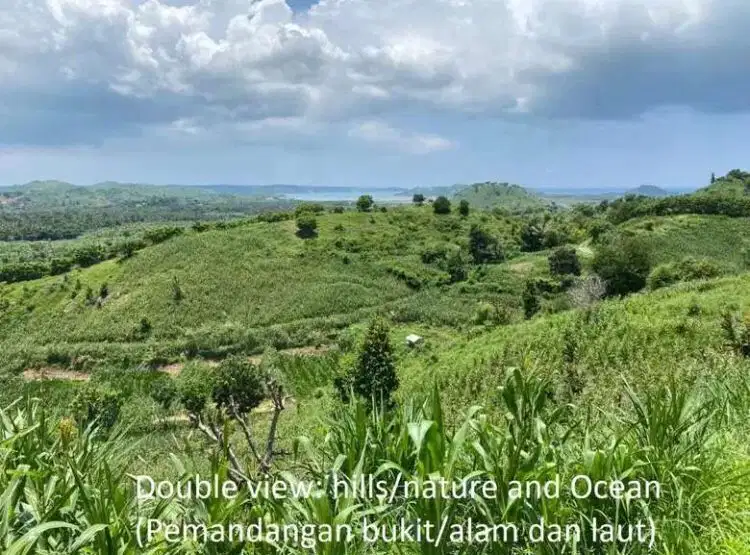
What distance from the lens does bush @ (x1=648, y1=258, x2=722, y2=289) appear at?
3916 cm

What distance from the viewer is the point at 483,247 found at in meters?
71.2

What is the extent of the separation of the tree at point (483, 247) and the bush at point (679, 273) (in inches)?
1150

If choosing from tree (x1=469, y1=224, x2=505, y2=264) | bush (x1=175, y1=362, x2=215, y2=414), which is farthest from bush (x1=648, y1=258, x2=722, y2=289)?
bush (x1=175, y1=362, x2=215, y2=414)

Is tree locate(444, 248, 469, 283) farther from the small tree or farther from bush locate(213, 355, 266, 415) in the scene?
bush locate(213, 355, 266, 415)

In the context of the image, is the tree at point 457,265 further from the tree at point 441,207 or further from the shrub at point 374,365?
the shrub at point 374,365

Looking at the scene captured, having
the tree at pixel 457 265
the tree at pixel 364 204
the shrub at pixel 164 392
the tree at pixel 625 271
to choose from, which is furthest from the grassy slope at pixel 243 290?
the tree at pixel 625 271

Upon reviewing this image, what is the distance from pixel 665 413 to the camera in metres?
3.63

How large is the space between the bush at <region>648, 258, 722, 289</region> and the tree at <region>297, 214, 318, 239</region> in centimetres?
4053

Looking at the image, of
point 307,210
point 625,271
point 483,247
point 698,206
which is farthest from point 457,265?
point 698,206

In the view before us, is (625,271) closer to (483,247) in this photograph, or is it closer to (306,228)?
(483,247)

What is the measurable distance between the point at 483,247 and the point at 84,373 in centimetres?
4533

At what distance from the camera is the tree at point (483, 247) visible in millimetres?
70375

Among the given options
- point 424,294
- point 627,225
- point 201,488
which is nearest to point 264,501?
point 201,488

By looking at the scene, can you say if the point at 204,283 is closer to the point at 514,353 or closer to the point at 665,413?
the point at 514,353
